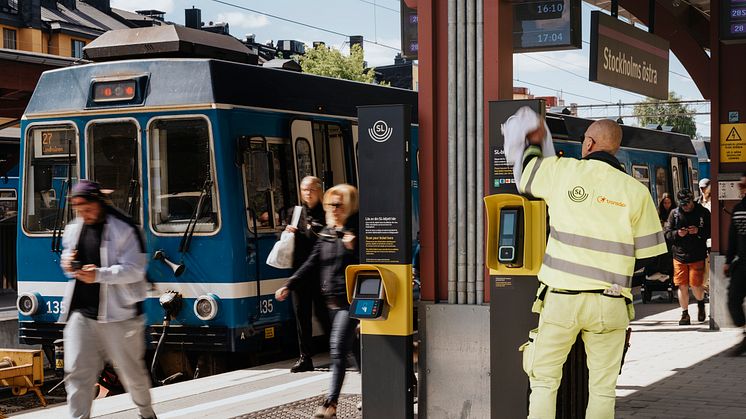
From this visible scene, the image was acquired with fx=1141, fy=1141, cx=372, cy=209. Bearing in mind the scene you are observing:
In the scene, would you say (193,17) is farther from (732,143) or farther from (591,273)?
(591,273)

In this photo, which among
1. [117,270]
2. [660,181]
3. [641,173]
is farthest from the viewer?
[660,181]

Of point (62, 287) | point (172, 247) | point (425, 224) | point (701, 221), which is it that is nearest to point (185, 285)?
point (172, 247)

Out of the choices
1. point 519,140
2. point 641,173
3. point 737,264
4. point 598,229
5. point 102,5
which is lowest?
point 737,264

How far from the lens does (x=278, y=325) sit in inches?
456

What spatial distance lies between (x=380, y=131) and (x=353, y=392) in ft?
10.1

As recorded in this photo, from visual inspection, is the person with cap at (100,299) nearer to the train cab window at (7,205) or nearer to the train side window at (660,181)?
the train side window at (660,181)

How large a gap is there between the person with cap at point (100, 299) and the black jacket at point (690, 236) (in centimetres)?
916

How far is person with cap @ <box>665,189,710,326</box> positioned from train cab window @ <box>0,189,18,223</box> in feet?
50.2

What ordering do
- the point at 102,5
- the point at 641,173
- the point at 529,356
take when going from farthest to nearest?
1. the point at 102,5
2. the point at 641,173
3. the point at 529,356

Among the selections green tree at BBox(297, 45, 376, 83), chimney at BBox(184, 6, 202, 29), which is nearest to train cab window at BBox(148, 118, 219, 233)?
green tree at BBox(297, 45, 376, 83)

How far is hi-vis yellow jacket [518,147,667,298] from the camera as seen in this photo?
5.79 m

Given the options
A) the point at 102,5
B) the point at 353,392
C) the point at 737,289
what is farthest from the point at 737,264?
the point at 102,5

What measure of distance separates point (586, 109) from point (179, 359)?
57.1 meters

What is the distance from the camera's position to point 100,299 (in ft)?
24.1
